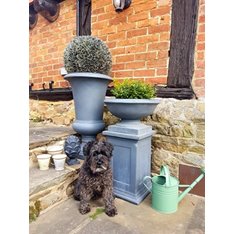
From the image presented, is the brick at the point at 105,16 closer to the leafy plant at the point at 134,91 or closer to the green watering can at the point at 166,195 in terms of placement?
the leafy plant at the point at 134,91

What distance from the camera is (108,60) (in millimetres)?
2084

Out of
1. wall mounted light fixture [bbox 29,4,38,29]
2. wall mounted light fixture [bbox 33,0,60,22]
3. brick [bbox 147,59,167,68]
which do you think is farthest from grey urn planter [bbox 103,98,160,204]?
wall mounted light fixture [bbox 29,4,38,29]

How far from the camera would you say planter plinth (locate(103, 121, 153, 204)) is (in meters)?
1.64

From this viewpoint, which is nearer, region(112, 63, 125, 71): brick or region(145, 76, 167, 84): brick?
region(145, 76, 167, 84): brick

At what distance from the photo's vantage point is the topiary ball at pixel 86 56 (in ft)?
6.46

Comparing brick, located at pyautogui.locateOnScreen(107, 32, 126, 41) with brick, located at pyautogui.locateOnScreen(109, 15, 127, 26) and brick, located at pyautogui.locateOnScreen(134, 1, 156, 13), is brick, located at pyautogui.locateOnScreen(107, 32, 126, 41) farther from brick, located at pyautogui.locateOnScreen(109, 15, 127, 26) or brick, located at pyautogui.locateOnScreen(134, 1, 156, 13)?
brick, located at pyautogui.locateOnScreen(134, 1, 156, 13)

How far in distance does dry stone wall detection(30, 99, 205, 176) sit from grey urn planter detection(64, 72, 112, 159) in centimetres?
52

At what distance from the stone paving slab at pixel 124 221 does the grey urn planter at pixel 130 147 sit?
0.14 metres

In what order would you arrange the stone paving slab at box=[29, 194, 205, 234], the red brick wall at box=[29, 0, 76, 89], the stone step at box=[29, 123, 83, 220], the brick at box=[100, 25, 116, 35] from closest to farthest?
the stone paving slab at box=[29, 194, 205, 234]
the stone step at box=[29, 123, 83, 220]
the brick at box=[100, 25, 116, 35]
the red brick wall at box=[29, 0, 76, 89]

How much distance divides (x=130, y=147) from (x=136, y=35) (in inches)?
49.2

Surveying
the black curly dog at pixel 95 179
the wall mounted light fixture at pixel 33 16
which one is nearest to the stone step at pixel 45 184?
the black curly dog at pixel 95 179

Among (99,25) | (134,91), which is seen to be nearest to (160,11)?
(99,25)

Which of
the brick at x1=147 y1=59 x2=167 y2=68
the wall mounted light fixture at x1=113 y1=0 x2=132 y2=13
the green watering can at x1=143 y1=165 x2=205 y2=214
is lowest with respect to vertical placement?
the green watering can at x1=143 y1=165 x2=205 y2=214
